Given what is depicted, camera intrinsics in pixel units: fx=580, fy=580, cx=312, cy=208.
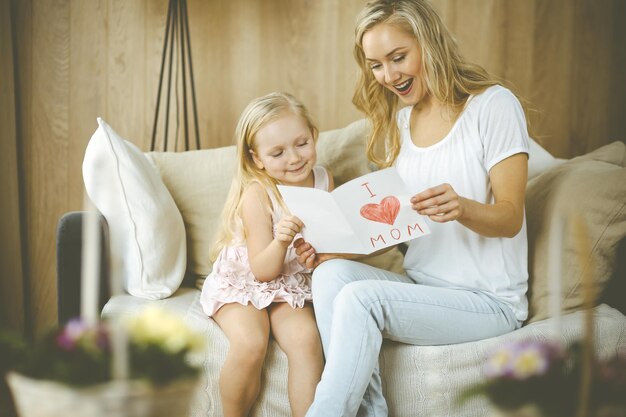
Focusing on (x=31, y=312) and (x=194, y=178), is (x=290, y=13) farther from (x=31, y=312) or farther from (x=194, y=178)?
(x=31, y=312)

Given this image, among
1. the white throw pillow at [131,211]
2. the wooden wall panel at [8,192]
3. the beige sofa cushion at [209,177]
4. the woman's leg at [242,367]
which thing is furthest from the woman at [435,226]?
the wooden wall panel at [8,192]

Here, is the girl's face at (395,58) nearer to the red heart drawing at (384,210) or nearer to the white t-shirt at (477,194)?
the white t-shirt at (477,194)

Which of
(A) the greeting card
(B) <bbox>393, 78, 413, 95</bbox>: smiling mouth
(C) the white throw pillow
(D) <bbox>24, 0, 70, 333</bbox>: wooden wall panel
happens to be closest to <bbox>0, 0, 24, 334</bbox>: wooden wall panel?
(D) <bbox>24, 0, 70, 333</bbox>: wooden wall panel

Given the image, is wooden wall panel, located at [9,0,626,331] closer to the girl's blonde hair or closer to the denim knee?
the girl's blonde hair

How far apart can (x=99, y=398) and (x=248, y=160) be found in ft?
3.78

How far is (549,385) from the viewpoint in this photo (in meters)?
0.59

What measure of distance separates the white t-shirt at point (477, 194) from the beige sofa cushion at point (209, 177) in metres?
0.38

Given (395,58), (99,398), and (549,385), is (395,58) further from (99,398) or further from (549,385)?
(99,398)

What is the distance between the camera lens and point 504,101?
1376 millimetres

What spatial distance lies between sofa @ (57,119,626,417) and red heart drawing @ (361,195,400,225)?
0.94ft

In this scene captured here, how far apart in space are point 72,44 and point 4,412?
1.81 meters

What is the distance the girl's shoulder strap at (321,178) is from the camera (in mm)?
1683

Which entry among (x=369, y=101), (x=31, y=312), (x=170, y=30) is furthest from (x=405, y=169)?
(x=31, y=312)

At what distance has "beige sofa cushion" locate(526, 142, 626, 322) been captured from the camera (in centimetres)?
138
